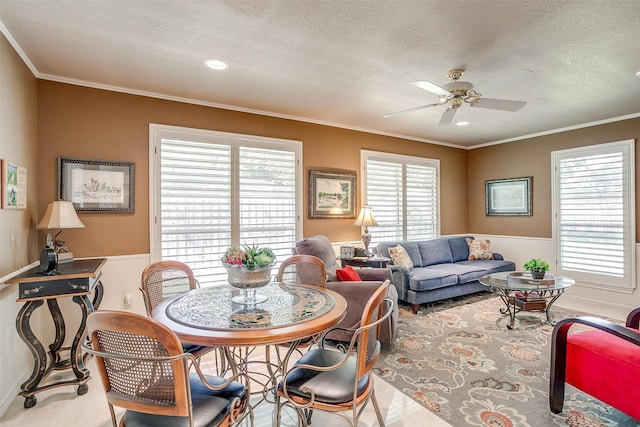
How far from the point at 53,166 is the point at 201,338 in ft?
9.05

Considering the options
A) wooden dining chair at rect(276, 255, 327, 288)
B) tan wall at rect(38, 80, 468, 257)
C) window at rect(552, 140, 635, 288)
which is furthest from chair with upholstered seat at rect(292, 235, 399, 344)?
window at rect(552, 140, 635, 288)

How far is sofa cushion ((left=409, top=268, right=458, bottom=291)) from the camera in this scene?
14.1 ft

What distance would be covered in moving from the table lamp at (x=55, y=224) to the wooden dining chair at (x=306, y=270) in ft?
5.56

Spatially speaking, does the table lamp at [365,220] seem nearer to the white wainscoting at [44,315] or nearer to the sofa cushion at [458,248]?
the sofa cushion at [458,248]

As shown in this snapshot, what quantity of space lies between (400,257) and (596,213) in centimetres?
290

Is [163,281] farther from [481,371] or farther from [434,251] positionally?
[434,251]

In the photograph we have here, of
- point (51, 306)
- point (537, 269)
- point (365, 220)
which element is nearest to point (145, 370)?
point (51, 306)

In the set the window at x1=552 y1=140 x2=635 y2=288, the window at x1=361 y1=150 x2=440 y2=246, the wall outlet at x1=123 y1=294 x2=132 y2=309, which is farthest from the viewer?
the window at x1=361 y1=150 x2=440 y2=246

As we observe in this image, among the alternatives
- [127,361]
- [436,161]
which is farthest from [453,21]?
[436,161]

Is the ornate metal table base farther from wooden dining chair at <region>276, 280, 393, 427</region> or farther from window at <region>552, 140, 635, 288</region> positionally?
wooden dining chair at <region>276, 280, 393, 427</region>

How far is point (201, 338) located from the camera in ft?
4.79

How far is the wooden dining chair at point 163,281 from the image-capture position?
7.68 feet

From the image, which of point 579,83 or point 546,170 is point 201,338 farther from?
point 546,170

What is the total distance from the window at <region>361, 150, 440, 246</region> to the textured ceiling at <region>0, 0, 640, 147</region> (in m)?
1.53
